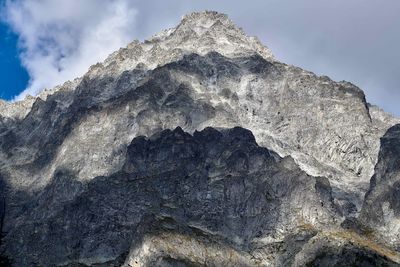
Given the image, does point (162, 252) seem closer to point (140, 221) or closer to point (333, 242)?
point (140, 221)

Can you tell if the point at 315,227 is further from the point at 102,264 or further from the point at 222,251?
the point at 102,264

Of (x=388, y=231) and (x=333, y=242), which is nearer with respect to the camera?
(x=333, y=242)

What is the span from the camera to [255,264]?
183m

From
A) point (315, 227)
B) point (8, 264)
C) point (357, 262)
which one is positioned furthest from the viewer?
point (315, 227)

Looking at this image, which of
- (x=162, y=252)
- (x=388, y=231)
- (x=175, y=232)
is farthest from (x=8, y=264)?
(x=388, y=231)

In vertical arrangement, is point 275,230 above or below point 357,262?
above

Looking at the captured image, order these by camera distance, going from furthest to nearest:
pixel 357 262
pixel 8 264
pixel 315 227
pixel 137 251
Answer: pixel 315 227 → pixel 137 251 → pixel 357 262 → pixel 8 264

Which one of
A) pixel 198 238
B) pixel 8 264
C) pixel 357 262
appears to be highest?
pixel 198 238

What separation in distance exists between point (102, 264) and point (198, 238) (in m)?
28.3

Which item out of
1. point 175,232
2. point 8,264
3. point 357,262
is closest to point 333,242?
point 357,262

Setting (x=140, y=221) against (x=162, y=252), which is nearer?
(x=162, y=252)

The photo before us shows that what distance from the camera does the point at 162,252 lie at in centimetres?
17475

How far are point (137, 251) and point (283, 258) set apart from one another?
37.5 metres

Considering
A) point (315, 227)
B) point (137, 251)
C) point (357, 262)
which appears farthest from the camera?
point (315, 227)
